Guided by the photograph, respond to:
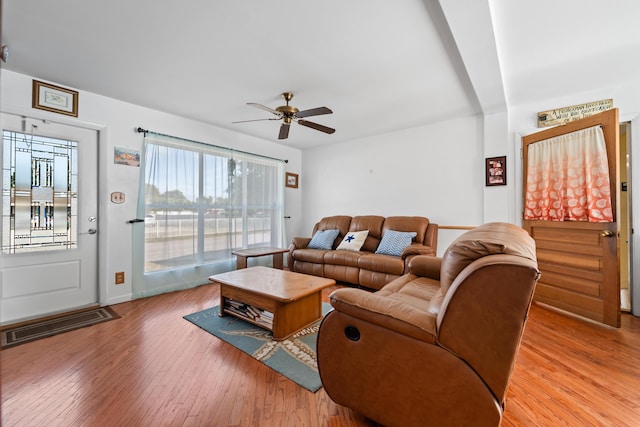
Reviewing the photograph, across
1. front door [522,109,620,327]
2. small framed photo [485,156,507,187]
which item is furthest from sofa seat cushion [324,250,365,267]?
front door [522,109,620,327]

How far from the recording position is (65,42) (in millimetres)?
2271

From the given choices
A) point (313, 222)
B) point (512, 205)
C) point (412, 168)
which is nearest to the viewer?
point (512, 205)

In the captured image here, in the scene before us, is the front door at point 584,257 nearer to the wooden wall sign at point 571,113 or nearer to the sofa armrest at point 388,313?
the wooden wall sign at point 571,113

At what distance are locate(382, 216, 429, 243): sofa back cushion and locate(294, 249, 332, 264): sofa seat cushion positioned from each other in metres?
0.98

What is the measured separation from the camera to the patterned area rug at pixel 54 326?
2404mm

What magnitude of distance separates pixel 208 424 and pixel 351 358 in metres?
0.84

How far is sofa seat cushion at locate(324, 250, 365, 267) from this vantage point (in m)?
3.83

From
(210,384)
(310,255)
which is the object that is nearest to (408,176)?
(310,255)

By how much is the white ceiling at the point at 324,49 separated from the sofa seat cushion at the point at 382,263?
185 centimetres

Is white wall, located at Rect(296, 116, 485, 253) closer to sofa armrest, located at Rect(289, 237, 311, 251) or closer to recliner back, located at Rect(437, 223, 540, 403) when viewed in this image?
sofa armrest, located at Rect(289, 237, 311, 251)

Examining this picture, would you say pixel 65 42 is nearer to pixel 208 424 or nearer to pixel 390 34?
pixel 390 34

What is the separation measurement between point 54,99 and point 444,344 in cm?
391

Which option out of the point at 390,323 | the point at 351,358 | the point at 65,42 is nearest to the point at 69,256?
the point at 65,42

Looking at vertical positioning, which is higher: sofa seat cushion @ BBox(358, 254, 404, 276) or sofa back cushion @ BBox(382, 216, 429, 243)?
sofa back cushion @ BBox(382, 216, 429, 243)
